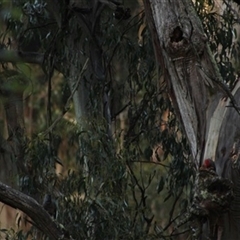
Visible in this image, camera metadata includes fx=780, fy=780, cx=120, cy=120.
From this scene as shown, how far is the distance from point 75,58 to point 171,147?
2.92 ft

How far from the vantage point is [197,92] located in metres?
3.10

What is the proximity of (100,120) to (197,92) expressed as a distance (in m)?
1.82

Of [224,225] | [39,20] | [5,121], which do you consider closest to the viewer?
[224,225]

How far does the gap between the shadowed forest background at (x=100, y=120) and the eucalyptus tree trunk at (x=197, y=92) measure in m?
1.26

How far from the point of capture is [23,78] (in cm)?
304

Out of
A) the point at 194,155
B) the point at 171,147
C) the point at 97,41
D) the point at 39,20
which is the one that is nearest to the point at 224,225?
the point at 194,155

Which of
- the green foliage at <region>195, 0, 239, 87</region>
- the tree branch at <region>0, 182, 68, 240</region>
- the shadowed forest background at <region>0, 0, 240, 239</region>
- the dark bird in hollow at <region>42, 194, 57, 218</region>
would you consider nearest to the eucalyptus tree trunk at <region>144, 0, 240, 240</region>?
the tree branch at <region>0, 182, 68, 240</region>

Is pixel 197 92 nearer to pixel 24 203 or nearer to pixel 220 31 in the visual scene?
pixel 24 203

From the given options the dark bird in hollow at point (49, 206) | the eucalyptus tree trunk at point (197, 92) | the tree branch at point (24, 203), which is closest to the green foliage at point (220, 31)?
the dark bird in hollow at point (49, 206)

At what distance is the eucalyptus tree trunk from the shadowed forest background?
126cm

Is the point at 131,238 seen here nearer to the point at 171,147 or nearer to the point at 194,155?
the point at 171,147

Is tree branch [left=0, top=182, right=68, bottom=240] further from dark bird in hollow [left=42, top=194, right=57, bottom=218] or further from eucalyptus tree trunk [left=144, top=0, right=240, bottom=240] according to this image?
dark bird in hollow [left=42, top=194, right=57, bottom=218]

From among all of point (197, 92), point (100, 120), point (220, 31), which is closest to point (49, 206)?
point (100, 120)

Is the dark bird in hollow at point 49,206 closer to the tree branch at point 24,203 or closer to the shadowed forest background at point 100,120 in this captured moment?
the shadowed forest background at point 100,120
